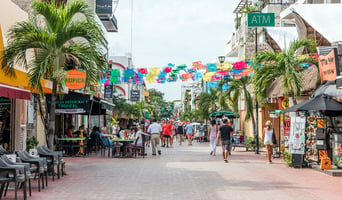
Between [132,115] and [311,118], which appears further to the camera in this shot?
[132,115]

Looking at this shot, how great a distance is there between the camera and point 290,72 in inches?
773

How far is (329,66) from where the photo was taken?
637 inches

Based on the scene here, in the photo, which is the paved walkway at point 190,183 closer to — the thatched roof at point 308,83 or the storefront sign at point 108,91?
the thatched roof at point 308,83

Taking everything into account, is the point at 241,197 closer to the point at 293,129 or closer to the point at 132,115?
the point at 293,129

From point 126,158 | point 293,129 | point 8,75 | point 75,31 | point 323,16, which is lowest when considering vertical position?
point 126,158

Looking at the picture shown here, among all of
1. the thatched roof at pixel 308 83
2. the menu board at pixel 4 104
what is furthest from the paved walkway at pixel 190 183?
the thatched roof at pixel 308 83

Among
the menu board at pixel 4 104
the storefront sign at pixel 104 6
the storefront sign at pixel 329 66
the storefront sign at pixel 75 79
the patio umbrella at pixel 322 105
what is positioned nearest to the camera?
the storefront sign at pixel 75 79

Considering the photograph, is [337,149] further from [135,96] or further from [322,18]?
[135,96]

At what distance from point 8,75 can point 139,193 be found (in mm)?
6283

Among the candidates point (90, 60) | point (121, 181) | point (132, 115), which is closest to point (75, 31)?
point (90, 60)

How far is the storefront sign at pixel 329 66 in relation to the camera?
51.3ft

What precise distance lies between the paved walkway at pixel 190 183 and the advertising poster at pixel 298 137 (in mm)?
785

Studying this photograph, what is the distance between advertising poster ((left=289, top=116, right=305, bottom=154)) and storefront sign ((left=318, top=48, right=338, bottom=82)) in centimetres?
179

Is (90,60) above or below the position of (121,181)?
above
